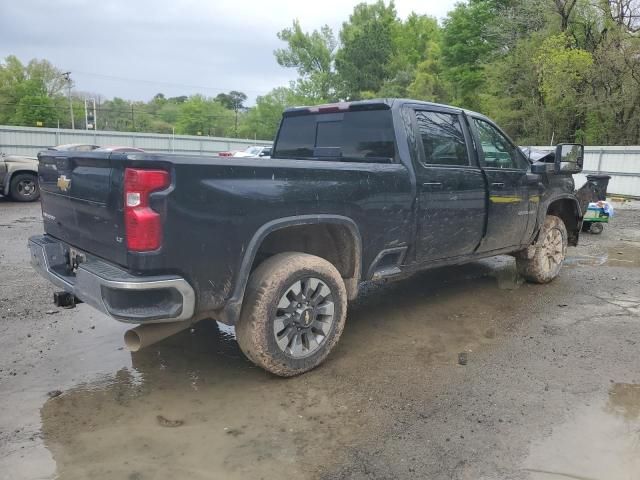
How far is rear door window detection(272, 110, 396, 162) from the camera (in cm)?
426

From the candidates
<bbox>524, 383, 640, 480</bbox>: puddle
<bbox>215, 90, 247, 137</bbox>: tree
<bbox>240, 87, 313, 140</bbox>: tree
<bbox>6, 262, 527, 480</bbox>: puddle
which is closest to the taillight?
<bbox>6, 262, 527, 480</bbox>: puddle

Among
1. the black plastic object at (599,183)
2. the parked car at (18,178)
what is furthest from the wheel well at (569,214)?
the parked car at (18,178)

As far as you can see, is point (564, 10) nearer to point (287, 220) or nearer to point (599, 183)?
point (599, 183)

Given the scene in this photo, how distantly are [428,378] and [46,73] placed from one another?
77.3 meters

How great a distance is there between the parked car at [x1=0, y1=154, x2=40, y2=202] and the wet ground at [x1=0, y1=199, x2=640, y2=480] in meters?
8.89

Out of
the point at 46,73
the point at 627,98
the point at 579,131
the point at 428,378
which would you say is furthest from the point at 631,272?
the point at 46,73

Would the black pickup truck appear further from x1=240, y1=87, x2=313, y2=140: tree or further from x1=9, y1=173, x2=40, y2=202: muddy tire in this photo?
x1=240, y1=87, x2=313, y2=140: tree

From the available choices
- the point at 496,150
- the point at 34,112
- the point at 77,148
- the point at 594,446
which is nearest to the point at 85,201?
the point at 594,446

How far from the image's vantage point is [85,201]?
316cm

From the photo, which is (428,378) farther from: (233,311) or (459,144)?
(459,144)

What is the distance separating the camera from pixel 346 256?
12.6 feet

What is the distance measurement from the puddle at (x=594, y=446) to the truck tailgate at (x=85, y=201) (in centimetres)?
252

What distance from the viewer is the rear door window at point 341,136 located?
4.26m

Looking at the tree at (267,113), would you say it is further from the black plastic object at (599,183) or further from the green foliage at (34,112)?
the black plastic object at (599,183)
